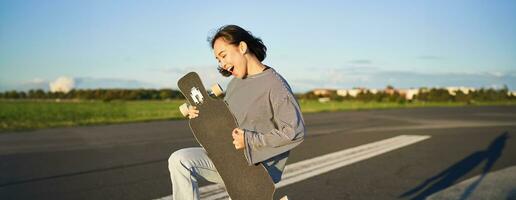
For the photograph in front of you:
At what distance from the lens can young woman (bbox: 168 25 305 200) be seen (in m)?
2.50

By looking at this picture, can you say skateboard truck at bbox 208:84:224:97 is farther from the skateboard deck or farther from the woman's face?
the woman's face

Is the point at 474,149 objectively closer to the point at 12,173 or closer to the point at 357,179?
the point at 357,179

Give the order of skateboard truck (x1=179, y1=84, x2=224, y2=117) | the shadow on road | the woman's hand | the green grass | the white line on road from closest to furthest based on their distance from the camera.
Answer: the woman's hand, skateboard truck (x1=179, y1=84, x2=224, y2=117), the white line on road, the shadow on road, the green grass

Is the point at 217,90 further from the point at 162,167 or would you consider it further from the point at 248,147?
the point at 162,167

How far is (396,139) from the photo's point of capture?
12305 millimetres

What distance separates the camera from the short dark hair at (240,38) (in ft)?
8.72

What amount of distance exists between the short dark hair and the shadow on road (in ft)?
11.5

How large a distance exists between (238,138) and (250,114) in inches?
8.2

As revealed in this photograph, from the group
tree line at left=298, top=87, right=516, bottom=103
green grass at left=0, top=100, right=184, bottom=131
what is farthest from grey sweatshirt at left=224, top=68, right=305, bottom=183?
tree line at left=298, top=87, right=516, bottom=103

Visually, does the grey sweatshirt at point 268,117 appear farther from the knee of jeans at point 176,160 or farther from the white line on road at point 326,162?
the white line on road at point 326,162

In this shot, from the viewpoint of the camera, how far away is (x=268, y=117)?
2600mm

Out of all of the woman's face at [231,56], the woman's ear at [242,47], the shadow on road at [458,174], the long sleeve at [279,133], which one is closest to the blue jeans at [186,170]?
the long sleeve at [279,133]

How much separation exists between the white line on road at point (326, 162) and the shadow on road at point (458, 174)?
146 cm

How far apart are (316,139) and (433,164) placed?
448 centimetres
